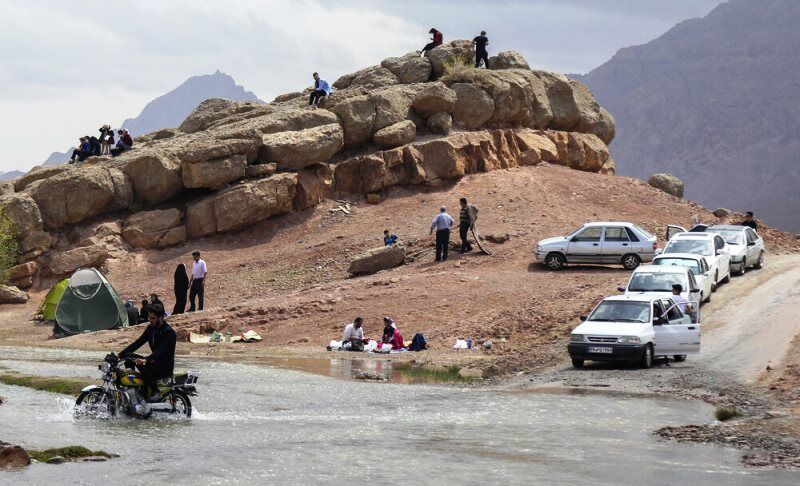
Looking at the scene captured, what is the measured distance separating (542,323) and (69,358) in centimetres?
1157

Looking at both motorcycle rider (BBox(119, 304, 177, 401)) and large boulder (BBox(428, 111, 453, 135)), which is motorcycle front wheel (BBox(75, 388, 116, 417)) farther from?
large boulder (BBox(428, 111, 453, 135))

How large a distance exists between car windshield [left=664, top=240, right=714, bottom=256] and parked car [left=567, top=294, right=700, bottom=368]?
9128mm

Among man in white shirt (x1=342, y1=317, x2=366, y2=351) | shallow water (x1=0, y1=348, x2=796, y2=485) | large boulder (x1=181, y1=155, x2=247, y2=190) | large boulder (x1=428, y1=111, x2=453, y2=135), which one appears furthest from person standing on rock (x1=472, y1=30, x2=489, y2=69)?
shallow water (x1=0, y1=348, x2=796, y2=485)

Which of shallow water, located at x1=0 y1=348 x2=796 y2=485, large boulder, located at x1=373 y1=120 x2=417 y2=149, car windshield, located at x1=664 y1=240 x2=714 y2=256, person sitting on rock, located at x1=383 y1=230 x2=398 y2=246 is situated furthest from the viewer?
large boulder, located at x1=373 y1=120 x2=417 y2=149

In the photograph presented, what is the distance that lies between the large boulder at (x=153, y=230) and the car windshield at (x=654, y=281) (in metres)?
19.4

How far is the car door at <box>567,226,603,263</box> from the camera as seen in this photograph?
35.2m

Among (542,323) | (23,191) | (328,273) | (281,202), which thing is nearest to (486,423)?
(542,323)

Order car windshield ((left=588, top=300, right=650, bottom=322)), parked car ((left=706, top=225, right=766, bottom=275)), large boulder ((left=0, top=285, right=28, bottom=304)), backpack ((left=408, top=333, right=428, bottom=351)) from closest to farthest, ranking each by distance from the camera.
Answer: car windshield ((left=588, top=300, right=650, bottom=322)) < backpack ((left=408, top=333, right=428, bottom=351)) < parked car ((left=706, top=225, right=766, bottom=275)) < large boulder ((left=0, top=285, right=28, bottom=304))

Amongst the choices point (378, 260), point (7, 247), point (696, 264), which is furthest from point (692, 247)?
point (7, 247)

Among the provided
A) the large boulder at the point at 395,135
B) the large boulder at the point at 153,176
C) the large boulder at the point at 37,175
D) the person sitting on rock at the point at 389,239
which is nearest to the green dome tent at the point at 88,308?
the large boulder at the point at 153,176

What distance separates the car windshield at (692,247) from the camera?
33.5 meters

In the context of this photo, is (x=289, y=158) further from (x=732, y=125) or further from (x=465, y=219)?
(x=732, y=125)

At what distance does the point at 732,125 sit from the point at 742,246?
475ft

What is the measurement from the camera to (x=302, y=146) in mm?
43500
